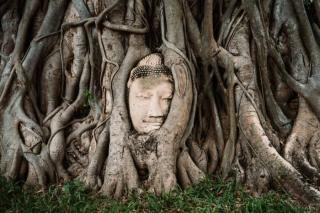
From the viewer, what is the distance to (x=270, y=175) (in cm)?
324

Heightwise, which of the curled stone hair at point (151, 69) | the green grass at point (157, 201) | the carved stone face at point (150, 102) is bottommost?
the green grass at point (157, 201)

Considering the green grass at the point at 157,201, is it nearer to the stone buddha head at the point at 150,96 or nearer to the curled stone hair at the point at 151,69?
the stone buddha head at the point at 150,96

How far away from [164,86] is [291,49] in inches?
59.4

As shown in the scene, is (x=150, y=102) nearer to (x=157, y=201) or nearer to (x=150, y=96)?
(x=150, y=96)

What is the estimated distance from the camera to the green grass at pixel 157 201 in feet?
9.55

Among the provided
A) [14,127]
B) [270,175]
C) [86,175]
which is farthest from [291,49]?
[14,127]

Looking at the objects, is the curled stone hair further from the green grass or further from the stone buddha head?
the green grass

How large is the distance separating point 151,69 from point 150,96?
0.27m

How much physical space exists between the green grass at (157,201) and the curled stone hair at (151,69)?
1116 millimetres

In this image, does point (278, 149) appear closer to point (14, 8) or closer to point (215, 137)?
point (215, 137)

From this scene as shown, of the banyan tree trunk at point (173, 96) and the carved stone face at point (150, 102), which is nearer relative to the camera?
the banyan tree trunk at point (173, 96)

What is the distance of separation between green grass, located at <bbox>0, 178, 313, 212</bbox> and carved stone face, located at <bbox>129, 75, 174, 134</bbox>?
2.25ft

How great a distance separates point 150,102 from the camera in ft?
11.6

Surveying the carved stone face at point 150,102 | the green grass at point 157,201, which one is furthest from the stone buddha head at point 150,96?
the green grass at point 157,201
